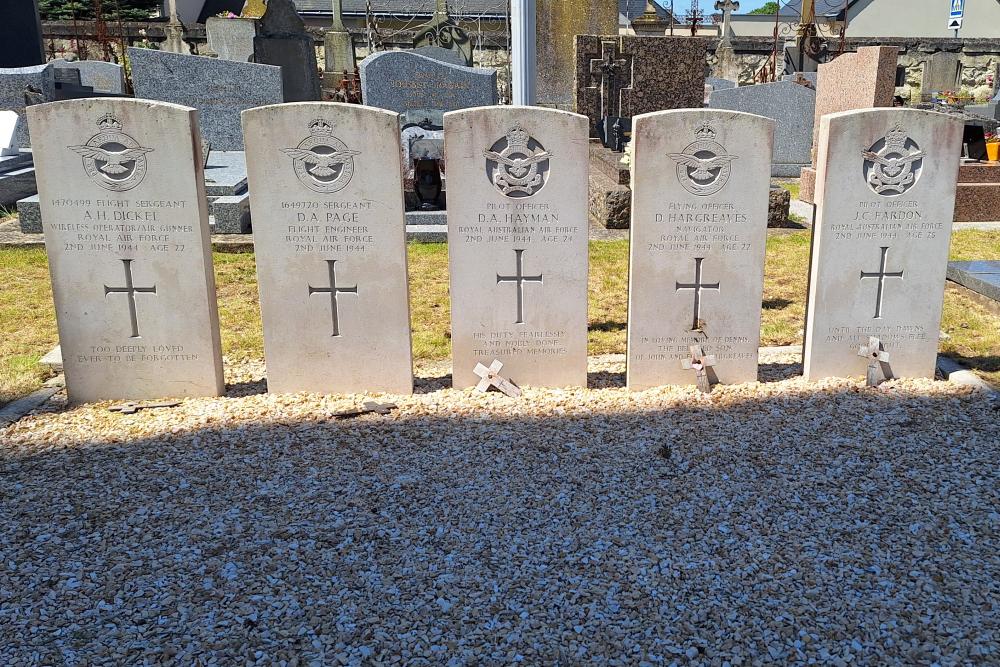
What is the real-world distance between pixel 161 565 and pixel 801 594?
223 cm

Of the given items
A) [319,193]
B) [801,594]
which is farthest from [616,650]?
[319,193]

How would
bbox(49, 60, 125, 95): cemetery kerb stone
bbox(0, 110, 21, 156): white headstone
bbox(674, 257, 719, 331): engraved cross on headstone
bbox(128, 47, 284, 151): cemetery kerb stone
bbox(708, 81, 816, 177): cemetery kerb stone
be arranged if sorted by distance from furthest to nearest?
bbox(49, 60, 125, 95): cemetery kerb stone, bbox(708, 81, 816, 177): cemetery kerb stone, bbox(128, 47, 284, 151): cemetery kerb stone, bbox(0, 110, 21, 156): white headstone, bbox(674, 257, 719, 331): engraved cross on headstone

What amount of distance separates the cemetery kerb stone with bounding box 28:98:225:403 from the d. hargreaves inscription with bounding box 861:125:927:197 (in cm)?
350

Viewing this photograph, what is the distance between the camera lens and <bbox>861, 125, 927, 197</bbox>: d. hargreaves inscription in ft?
14.1

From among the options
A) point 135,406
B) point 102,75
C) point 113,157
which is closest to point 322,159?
point 113,157

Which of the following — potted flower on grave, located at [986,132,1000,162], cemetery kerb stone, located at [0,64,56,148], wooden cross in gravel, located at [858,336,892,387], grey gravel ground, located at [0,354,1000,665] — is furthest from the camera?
cemetery kerb stone, located at [0,64,56,148]

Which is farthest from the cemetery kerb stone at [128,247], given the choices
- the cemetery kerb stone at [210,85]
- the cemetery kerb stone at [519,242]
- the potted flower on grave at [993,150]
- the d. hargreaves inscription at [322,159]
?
the potted flower on grave at [993,150]

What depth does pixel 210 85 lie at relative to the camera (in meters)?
11.7

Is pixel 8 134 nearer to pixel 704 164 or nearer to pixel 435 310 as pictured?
pixel 435 310

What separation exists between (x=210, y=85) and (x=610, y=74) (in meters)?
5.90

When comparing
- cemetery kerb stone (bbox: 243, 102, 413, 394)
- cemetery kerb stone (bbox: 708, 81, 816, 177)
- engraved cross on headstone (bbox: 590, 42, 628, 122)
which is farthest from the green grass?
cemetery kerb stone (bbox: 708, 81, 816, 177)

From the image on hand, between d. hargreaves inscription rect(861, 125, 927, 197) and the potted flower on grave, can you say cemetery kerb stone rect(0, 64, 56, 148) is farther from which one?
the potted flower on grave

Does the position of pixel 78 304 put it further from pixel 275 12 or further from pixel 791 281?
pixel 275 12

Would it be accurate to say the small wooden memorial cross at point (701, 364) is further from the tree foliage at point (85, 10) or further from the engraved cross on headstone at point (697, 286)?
the tree foliage at point (85, 10)
